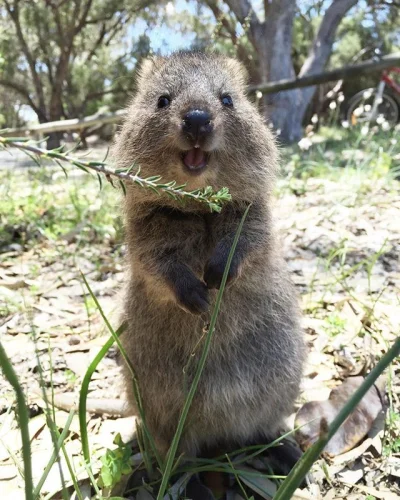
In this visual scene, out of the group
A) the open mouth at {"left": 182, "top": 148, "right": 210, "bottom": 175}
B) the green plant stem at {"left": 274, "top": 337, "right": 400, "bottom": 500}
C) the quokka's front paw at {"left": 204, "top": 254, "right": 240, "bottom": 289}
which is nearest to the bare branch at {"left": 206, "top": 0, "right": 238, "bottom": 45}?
the open mouth at {"left": 182, "top": 148, "right": 210, "bottom": 175}

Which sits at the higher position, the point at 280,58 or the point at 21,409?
the point at 280,58

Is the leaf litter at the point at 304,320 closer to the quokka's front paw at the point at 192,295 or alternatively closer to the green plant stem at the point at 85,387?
the green plant stem at the point at 85,387

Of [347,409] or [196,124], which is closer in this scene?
[347,409]

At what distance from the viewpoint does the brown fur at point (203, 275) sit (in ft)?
6.57

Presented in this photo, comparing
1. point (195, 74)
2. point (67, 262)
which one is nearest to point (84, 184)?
point (67, 262)

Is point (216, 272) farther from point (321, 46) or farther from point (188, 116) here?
point (321, 46)

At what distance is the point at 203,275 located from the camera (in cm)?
192

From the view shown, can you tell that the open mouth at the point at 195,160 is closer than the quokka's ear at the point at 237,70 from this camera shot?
Yes

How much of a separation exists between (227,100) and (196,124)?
44 centimetres

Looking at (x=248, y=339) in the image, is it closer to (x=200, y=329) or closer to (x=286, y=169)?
(x=200, y=329)

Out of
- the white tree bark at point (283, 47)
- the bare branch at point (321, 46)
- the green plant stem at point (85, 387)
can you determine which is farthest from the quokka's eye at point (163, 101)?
the bare branch at point (321, 46)

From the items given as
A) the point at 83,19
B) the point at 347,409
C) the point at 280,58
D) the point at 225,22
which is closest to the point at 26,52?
the point at 83,19

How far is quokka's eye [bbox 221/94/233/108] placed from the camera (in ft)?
7.11

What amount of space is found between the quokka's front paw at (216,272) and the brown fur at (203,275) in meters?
0.02
